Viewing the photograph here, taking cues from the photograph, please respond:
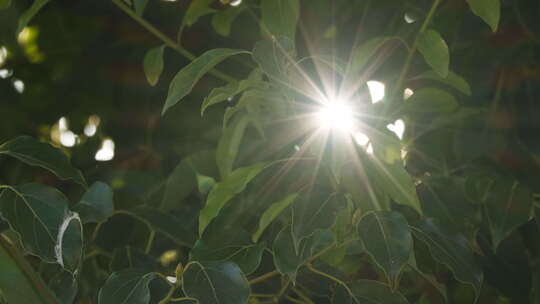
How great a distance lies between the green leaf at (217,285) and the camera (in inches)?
36.1

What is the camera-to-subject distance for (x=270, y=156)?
1.31 metres

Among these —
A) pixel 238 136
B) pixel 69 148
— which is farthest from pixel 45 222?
pixel 69 148

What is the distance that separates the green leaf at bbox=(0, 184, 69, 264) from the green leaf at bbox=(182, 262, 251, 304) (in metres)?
0.16

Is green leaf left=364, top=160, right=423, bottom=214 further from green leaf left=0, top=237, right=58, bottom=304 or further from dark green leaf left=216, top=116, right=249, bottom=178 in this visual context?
green leaf left=0, top=237, right=58, bottom=304

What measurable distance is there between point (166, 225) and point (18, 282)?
231 millimetres

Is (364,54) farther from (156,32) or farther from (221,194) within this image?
(156,32)

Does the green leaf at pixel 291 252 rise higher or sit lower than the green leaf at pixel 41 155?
lower

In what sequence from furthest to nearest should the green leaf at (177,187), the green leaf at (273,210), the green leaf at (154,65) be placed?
the green leaf at (177,187)
the green leaf at (154,65)
the green leaf at (273,210)

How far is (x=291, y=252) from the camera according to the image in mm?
950

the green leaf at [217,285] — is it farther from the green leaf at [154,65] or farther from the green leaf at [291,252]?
the green leaf at [154,65]

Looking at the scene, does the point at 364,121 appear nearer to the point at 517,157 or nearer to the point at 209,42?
the point at 517,157

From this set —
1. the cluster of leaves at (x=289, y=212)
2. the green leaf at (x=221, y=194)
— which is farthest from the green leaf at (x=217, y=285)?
the green leaf at (x=221, y=194)

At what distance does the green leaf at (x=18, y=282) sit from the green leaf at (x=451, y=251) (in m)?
0.48

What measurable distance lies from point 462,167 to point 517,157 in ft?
0.51
